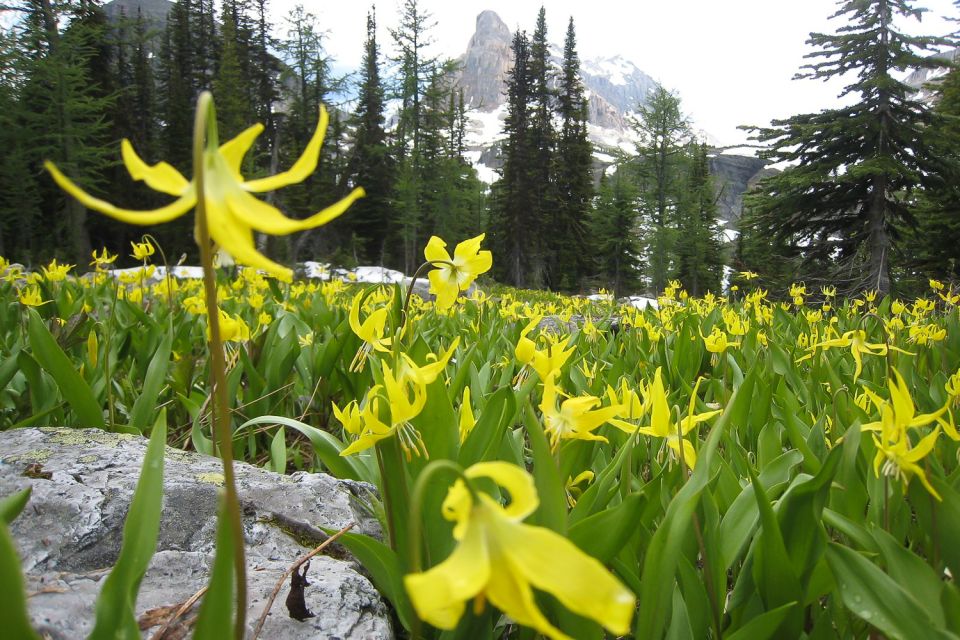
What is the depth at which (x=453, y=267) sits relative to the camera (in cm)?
136

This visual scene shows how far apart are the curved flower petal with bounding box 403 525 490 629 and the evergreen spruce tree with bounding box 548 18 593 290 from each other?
119 feet

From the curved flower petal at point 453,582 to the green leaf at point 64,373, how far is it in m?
1.66

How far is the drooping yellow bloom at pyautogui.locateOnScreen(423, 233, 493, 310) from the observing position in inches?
52.3

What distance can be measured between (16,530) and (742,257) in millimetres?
39948

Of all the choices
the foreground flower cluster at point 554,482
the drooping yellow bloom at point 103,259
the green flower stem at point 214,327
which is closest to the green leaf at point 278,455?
the foreground flower cluster at point 554,482

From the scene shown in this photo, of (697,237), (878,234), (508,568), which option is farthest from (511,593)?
(697,237)

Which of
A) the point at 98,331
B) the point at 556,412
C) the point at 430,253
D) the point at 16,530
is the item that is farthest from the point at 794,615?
the point at 98,331

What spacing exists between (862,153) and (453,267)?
43.5ft

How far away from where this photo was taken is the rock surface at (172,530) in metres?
0.82

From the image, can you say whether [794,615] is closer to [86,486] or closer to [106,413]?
[86,486]

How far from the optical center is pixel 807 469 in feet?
4.82

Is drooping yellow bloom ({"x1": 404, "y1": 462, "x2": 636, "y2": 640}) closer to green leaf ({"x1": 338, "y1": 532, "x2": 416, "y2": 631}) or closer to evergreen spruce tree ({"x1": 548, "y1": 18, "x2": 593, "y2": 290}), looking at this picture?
green leaf ({"x1": 338, "y1": 532, "x2": 416, "y2": 631})

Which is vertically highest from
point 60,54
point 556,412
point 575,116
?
point 575,116

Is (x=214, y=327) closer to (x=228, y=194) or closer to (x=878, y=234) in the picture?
(x=228, y=194)
